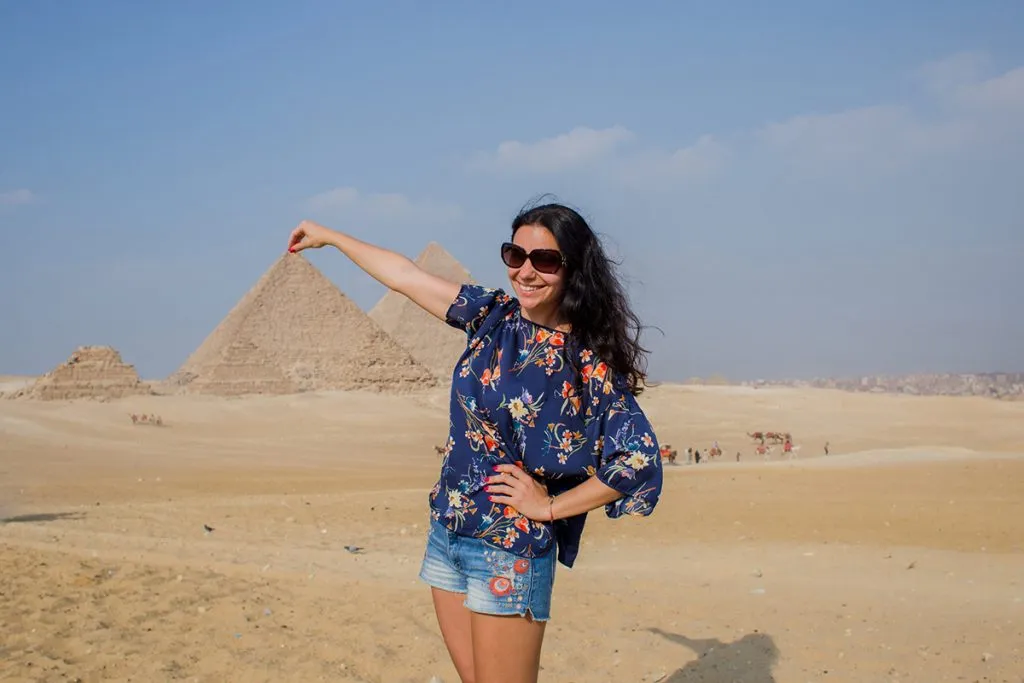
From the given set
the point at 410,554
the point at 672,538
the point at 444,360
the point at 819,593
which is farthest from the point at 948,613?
the point at 444,360

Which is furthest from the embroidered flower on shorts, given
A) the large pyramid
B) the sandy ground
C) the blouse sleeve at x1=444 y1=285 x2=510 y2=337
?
the large pyramid

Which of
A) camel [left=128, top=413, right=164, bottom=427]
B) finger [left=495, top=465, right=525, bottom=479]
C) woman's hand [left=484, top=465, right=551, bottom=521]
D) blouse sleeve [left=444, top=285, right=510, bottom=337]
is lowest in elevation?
camel [left=128, top=413, right=164, bottom=427]

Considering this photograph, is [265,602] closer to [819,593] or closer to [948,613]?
[819,593]

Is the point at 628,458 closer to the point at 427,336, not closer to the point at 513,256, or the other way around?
the point at 513,256

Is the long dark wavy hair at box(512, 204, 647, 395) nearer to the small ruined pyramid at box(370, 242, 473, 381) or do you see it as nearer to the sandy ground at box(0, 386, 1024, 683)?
the sandy ground at box(0, 386, 1024, 683)

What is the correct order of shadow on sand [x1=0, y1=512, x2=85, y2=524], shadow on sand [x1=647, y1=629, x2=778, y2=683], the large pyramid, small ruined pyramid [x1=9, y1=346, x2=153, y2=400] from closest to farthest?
shadow on sand [x1=647, y1=629, x2=778, y2=683], shadow on sand [x1=0, y1=512, x2=85, y2=524], small ruined pyramid [x1=9, y1=346, x2=153, y2=400], the large pyramid

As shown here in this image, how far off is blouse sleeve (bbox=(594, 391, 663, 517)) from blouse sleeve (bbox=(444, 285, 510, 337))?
0.44 m

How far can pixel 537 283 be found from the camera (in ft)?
8.87

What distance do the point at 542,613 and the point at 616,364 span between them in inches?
26.7

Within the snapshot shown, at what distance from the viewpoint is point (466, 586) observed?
2682 mm

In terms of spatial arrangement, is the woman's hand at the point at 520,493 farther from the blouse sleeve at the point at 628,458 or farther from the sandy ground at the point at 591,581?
the sandy ground at the point at 591,581

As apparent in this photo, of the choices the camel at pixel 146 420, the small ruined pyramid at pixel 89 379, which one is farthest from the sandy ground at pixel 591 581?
the small ruined pyramid at pixel 89 379

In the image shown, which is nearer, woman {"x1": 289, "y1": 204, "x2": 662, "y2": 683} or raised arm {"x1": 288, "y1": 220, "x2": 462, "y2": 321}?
woman {"x1": 289, "y1": 204, "x2": 662, "y2": 683}

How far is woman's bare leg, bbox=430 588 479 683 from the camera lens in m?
2.71
